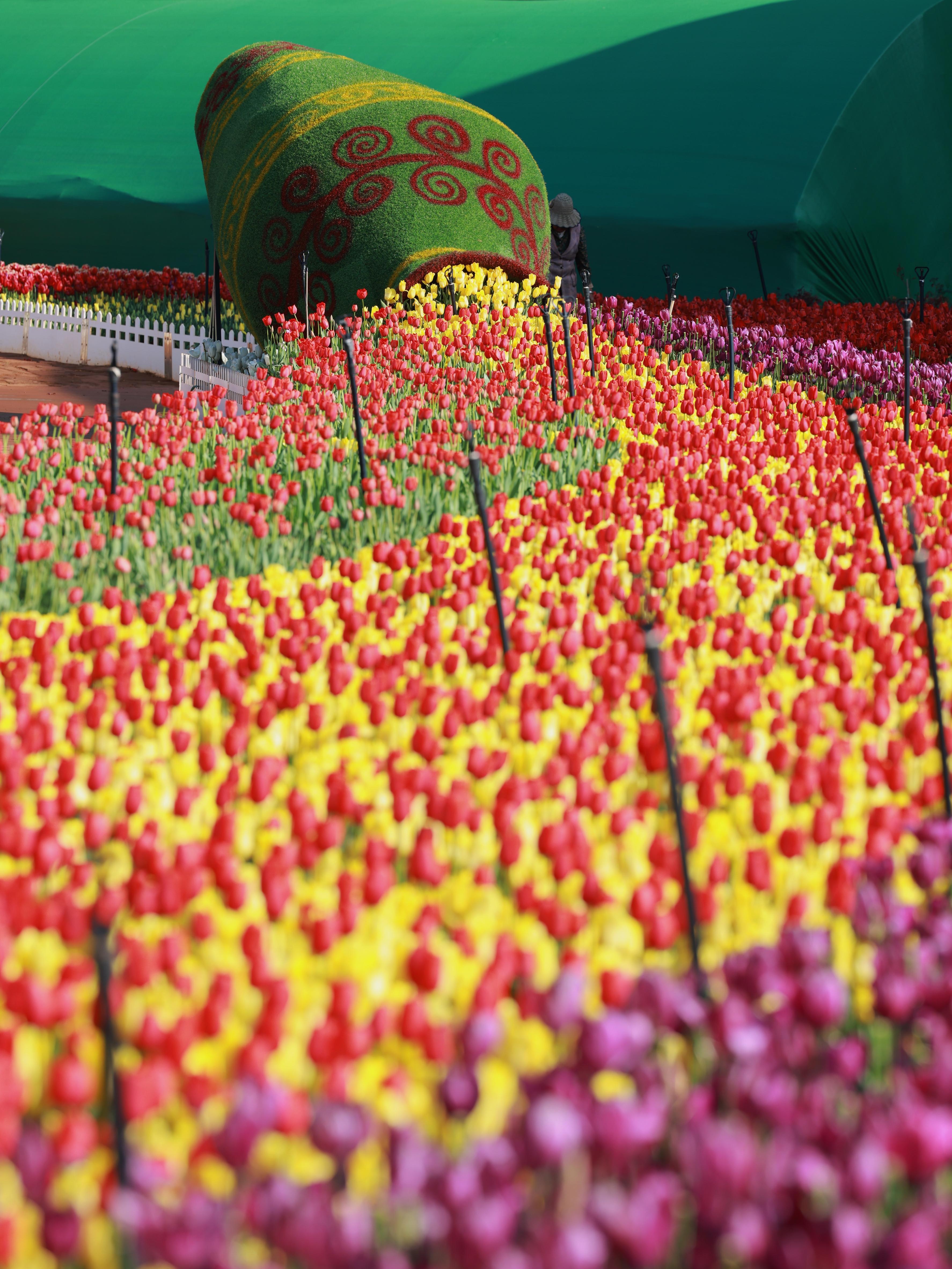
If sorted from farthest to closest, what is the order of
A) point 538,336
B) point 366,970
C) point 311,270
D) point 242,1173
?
1. point 311,270
2. point 538,336
3. point 366,970
4. point 242,1173

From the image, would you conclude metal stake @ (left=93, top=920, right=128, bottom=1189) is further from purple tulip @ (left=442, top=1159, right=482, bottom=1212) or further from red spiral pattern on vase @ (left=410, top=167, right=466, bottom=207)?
red spiral pattern on vase @ (left=410, top=167, right=466, bottom=207)

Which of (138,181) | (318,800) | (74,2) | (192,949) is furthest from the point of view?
(74,2)

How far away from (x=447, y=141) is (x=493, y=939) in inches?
499

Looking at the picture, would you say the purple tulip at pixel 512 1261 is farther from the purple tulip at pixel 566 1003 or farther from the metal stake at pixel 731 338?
→ the metal stake at pixel 731 338

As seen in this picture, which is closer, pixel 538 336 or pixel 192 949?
pixel 192 949

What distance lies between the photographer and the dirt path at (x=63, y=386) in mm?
16453

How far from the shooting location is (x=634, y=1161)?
232 cm

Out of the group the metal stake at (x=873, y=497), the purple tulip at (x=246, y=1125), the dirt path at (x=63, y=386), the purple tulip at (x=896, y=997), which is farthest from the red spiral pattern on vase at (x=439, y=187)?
the purple tulip at (x=246, y=1125)

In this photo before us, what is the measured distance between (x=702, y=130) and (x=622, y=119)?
168cm

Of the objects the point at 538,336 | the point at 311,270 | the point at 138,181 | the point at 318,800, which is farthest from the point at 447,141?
the point at 138,181

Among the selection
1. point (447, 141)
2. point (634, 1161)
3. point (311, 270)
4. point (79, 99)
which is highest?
point (79, 99)

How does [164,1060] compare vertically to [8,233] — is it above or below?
below

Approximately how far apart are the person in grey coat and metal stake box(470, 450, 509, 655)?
10282mm

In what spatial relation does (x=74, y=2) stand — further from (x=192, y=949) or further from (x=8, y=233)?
(x=192, y=949)
